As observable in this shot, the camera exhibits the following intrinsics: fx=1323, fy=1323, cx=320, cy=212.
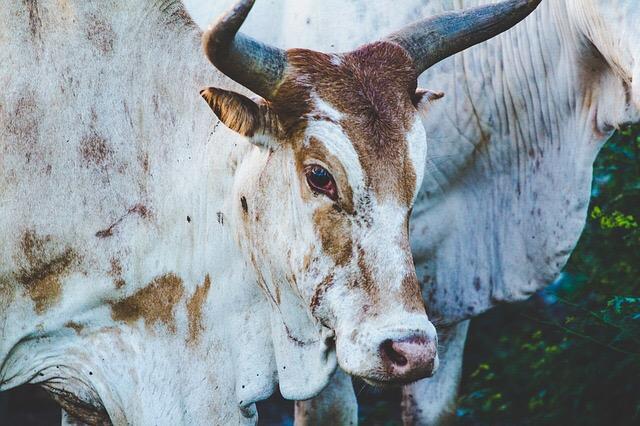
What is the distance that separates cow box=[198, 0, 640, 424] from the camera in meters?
5.36

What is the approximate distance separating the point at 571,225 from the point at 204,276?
1768 millimetres

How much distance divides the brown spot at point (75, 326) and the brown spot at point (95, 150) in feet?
1.79

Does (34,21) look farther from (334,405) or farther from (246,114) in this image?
(334,405)

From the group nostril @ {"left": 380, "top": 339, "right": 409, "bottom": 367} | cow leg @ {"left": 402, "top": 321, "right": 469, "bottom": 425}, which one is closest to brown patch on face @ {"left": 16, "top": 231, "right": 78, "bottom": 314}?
nostril @ {"left": 380, "top": 339, "right": 409, "bottom": 367}

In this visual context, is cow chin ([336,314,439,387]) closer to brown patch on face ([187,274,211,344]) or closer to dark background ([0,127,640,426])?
brown patch on face ([187,274,211,344])

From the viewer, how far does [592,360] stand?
19.7ft

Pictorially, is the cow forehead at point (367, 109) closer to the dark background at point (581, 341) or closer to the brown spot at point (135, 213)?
the brown spot at point (135, 213)

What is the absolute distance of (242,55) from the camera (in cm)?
400

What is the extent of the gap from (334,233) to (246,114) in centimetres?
48

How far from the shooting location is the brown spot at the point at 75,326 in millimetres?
4539

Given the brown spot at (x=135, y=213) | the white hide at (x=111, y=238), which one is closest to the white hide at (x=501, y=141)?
the white hide at (x=111, y=238)

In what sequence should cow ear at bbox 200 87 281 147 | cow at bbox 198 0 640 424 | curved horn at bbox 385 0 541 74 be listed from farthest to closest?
cow at bbox 198 0 640 424 < curved horn at bbox 385 0 541 74 < cow ear at bbox 200 87 281 147

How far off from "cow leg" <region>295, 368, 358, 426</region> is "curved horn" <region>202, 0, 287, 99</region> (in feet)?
6.15

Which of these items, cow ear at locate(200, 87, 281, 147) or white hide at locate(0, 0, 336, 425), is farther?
white hide at locate(0, 0, 336, 425)
